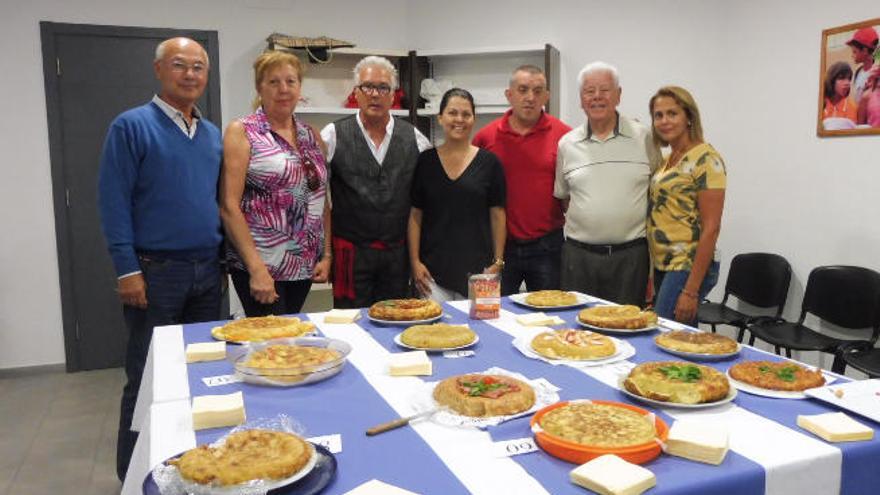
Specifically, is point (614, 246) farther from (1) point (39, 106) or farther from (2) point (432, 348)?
(1) point (39, 106)

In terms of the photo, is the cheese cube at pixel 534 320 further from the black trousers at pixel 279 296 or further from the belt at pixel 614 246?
the black trousers at pixel 279 296

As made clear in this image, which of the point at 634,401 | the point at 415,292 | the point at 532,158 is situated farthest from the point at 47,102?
the point at 634,401

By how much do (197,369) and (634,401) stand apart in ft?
3.36

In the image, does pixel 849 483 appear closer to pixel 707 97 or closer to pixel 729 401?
pixel 729 401

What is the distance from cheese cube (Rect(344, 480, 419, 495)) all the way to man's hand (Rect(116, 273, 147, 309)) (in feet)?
5.42

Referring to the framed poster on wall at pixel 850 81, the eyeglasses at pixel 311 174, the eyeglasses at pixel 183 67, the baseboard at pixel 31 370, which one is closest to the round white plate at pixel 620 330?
the eyeglasses at pixel 311 174

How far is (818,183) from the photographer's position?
368cm

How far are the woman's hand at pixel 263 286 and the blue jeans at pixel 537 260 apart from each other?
3.66 feet

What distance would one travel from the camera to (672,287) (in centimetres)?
265

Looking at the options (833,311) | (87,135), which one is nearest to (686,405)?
(833,311)

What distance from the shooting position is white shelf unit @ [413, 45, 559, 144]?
14.1 feet

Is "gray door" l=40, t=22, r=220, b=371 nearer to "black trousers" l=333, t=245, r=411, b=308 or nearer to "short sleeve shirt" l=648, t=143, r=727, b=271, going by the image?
"black trousers" l=333, t=245, r=411, b=308

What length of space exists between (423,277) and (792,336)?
196 centimetres

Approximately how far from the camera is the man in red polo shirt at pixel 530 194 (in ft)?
10.1
